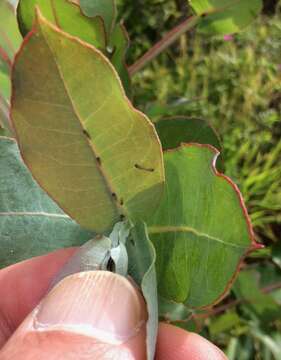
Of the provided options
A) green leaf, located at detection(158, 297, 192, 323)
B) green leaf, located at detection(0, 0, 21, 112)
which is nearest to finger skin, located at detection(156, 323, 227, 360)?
green leaf, located at detection(158, 297, 192, 323)

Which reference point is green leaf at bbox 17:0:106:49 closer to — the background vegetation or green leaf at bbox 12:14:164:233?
green leaf at bbox 12:14:164:233

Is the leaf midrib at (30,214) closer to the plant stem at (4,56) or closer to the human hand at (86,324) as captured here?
the human hand at (86,324)

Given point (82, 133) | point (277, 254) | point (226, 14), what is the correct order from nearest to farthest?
point (82, 133) → point (226, 14) → point (277, 254)

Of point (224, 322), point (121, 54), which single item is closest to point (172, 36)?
point (121, 54)

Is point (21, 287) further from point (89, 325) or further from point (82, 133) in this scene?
point (82, 133)

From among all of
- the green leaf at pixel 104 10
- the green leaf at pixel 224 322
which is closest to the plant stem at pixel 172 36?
the green leaf at pixel 104 10

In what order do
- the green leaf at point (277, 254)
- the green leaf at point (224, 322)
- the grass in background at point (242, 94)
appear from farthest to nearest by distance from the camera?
the grass in background at point (242, 94) < the green leaf at point (224, 322) < the green leaf at point (277, 254)
